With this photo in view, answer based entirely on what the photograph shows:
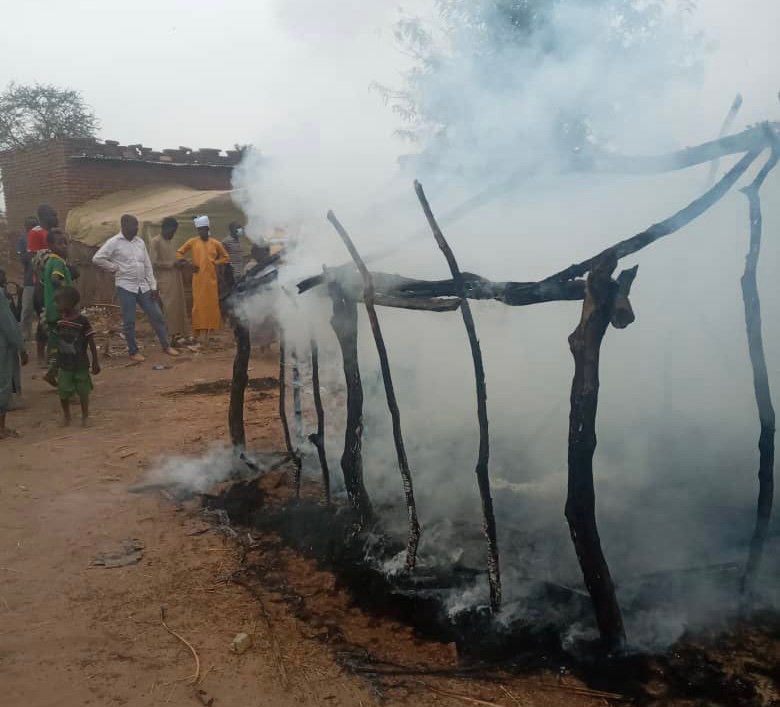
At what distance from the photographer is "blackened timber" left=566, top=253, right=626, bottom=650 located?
275 cm

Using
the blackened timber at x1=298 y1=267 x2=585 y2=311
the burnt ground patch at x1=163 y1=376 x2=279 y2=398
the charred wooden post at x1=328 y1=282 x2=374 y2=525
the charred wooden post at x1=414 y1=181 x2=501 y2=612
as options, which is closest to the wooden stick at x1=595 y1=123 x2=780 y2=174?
the blackened timber at x1=298 y1=267 x2=585 y2=311

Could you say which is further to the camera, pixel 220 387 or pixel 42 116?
pixel 42 116

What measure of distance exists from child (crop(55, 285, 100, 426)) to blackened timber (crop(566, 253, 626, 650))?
524cm

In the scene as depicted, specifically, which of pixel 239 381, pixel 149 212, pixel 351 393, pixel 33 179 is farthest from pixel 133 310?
pixel 33 179

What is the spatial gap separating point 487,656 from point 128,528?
2741 millimetres

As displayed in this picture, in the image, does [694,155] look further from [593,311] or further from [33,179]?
[33,179]

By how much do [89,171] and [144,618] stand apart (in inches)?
515

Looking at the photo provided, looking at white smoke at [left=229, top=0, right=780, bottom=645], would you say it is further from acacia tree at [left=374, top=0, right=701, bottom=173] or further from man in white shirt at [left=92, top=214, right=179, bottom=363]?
man in white shirt at [left=92, top=214, right=179, bottom=363]

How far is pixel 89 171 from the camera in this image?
14.1 metres

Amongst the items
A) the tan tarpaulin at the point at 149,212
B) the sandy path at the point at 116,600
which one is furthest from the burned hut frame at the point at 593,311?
the tan tarpaulin at the point at 149,212

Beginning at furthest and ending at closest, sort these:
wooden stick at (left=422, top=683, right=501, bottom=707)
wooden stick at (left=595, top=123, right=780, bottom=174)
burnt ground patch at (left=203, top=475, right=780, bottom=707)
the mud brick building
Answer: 1. the mud brick building
2. wooden stick at (left=595, top=123, right=780, bottom=174)
3. burnt ground patch at (left=203, top=475, right=780, bottom=707)
4. wooden stick at (left=422, top=683, right=501, bottom=707)

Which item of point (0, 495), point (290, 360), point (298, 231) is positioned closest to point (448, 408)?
point (290, 360)

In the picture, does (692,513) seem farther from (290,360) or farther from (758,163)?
(290,360)

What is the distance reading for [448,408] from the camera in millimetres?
6039
